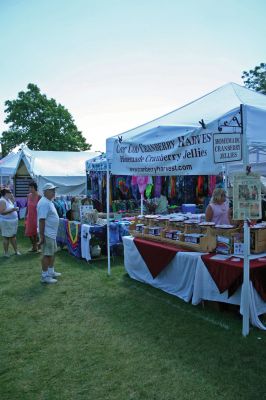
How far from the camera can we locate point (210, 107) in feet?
14.1

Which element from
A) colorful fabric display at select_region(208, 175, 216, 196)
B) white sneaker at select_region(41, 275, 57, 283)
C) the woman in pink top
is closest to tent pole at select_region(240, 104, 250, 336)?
the woman in pink top

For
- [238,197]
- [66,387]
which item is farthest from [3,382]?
[238,197]

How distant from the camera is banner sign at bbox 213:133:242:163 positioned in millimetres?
3547

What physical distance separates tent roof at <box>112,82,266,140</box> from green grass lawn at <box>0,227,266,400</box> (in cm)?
230

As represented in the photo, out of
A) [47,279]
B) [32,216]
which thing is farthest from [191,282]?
[32,216]

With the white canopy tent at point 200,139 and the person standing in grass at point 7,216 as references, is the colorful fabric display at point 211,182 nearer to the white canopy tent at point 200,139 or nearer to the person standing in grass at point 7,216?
the white canopy tent at point 200,139

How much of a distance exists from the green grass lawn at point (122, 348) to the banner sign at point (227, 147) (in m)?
1.79

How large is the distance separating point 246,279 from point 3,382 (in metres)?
2.39

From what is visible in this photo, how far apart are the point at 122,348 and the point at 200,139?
2360mm

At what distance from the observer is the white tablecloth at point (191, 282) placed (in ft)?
12.5

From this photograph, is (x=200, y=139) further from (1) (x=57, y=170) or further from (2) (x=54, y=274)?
(1) (x=57, y=170)

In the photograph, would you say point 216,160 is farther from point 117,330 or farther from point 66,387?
point 66,387

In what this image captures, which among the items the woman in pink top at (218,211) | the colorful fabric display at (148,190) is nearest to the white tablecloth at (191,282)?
the woman in pink top at (218,211)

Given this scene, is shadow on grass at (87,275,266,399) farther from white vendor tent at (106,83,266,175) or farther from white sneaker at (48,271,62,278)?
white vendor tent at (106,83,266,175)
